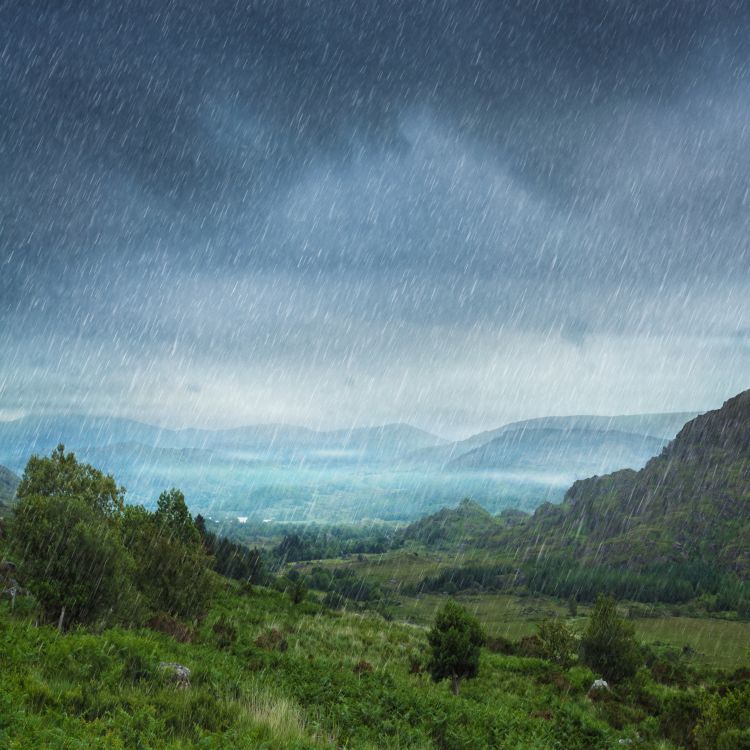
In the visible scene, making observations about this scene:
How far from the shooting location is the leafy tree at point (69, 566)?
20.8 m

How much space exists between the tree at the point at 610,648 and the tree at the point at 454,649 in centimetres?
1177

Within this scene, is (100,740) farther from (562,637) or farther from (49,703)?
(562,637)

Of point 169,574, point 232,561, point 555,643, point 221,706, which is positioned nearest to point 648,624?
point 232,561

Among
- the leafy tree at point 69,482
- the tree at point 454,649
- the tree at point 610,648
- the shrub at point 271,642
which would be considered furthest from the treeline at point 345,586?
the tree at point 454,649

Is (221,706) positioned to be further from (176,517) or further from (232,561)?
(232,561)

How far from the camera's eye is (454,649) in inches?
Answer: 1203

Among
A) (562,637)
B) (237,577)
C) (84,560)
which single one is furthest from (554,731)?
(237,577)

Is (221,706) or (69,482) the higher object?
(221,706)

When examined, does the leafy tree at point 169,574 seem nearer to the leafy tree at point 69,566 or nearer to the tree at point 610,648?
the leafy tree at point 69,566

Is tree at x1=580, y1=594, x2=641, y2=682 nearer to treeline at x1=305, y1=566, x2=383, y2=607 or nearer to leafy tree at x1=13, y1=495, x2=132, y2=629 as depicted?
leafy tree at x1=13, y1=495, x2=132, y2=629

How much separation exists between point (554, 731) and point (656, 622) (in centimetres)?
18337

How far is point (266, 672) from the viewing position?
20.2 meters

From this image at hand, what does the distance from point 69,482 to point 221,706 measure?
43777 millimetres

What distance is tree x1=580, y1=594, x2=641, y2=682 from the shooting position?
36750 mm
